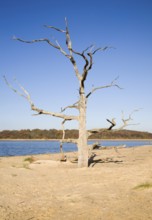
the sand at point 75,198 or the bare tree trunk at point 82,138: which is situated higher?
the bare tree trunk at point 82,138

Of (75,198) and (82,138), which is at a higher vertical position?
(82,138)

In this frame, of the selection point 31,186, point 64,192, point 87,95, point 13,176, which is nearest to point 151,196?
point 64,192

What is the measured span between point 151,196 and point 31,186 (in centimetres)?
384

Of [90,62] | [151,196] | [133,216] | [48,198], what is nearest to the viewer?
[133,216]

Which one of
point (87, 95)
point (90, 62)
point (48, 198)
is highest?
point (90, 62)

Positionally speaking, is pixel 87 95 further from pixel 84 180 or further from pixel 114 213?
pixel 114 213

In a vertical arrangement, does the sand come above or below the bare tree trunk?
below

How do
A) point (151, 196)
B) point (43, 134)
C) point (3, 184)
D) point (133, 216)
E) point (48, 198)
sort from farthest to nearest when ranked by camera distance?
point (43, 134), point (3, 184), point (48, 198), point (151, 196), point (133, 216)

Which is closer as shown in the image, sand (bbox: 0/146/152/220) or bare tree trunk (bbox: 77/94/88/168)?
sand (bbox: 0/146/152/220)

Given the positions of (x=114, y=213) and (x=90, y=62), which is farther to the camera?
(x=90, y=62)

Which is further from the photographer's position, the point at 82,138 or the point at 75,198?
the point at 82,138

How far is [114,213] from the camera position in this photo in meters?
5.27

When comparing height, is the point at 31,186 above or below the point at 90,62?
below

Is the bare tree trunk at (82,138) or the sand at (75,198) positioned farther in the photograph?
the bare tree trunk at (82,138)
